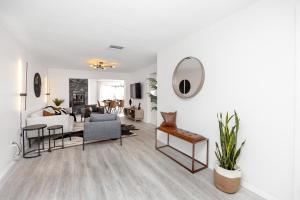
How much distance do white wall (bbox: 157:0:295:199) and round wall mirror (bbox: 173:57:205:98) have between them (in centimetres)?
13

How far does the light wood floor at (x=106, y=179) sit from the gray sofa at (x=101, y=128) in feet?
1.26

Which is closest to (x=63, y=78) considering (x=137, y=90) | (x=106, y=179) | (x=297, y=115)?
(x=137, y=90)

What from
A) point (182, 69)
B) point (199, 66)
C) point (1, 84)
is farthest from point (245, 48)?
point (1, 84)

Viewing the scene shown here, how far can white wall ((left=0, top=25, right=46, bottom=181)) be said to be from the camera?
233cm

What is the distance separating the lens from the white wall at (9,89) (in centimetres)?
233

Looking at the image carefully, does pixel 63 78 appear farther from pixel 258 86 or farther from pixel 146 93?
pixel 258 86

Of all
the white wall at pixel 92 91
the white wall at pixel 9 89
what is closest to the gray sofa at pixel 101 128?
the white wall at pixel 9 89

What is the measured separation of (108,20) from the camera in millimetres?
2273

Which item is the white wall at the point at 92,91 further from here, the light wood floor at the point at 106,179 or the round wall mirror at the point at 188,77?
the round wall mirror at the point at 188,77

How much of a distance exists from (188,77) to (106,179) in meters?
2.34

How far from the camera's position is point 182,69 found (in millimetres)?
3090

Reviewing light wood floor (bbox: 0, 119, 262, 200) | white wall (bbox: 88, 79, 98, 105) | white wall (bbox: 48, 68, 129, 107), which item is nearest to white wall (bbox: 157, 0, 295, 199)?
light wood floor (bbox: 0, 119, 262, 200)

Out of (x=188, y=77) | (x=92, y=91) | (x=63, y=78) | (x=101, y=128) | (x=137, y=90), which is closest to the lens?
(x=188, y=77)

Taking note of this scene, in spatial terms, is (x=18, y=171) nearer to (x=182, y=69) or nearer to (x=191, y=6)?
(x=182, y=69)
